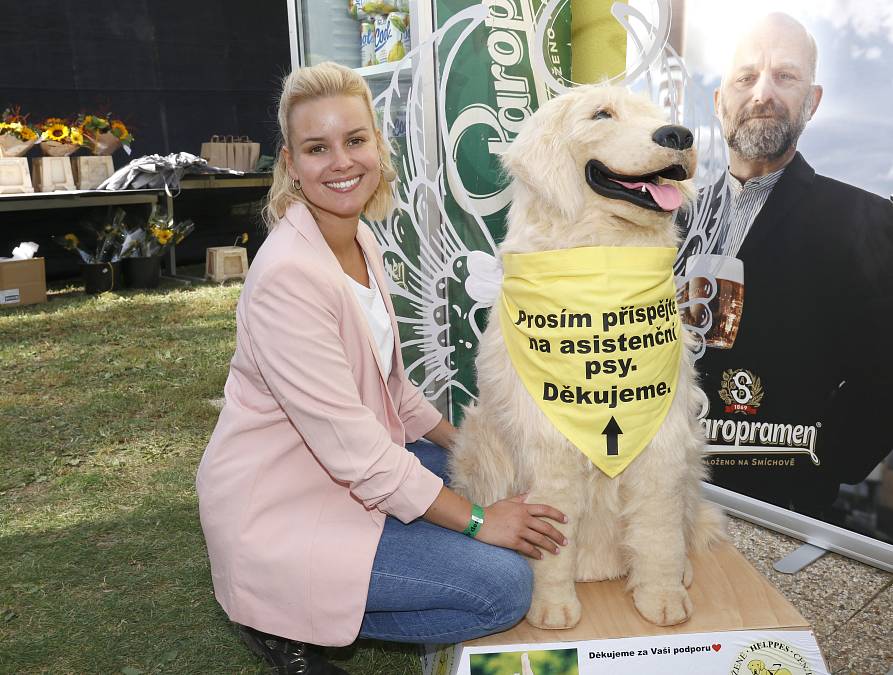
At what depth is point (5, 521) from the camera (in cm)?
263

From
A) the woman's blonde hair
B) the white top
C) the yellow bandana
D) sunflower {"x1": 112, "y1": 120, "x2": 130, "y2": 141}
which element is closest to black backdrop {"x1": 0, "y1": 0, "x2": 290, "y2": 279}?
sunflower {"x1": 112, "y1": 120, "x2": 130, "y2": 141}

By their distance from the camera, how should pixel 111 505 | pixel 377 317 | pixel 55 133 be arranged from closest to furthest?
pixel 377 317
pixel 111 505
pixel 55 133

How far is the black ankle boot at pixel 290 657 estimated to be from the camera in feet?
5.25

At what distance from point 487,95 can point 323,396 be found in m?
1.34

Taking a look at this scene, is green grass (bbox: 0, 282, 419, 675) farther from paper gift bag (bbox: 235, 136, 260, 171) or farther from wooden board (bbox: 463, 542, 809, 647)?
paper gift bag (bbox: 235, 136, 260, 171)

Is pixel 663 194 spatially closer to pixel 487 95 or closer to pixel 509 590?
pixel 509 590

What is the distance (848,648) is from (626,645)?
832 mm

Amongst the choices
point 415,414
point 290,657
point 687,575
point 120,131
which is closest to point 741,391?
point 687,575

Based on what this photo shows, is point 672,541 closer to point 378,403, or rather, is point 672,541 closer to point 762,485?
point 378,403

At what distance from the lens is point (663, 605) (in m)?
1.46

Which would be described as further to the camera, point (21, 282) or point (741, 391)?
point (21, 282)

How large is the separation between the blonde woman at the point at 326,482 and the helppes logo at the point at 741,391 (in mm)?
1223

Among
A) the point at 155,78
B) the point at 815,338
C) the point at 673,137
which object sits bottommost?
the point at 815,338

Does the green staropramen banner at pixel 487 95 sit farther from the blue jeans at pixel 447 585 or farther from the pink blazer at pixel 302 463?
the blue jeans at pixel 447 585
